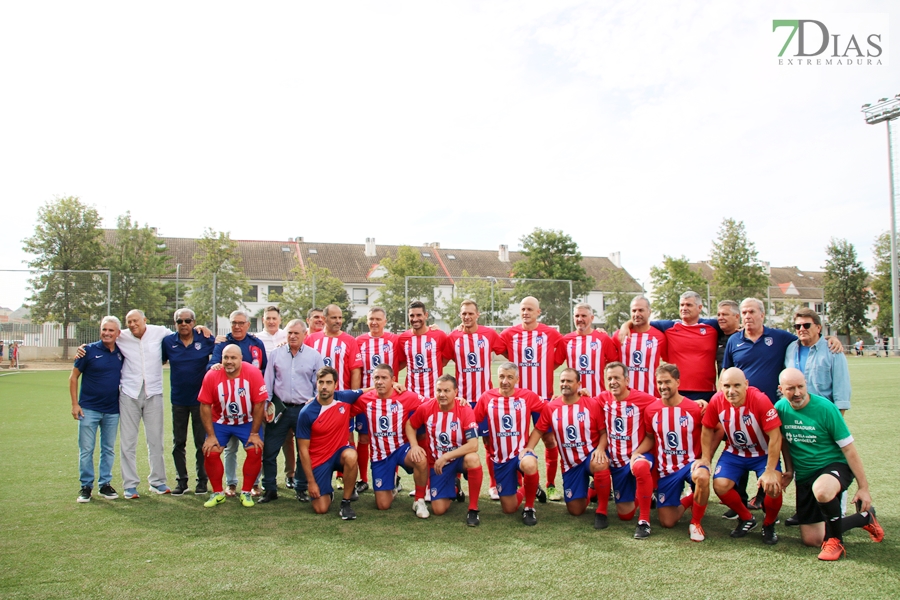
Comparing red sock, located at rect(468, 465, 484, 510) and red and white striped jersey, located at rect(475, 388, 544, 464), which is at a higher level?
red and white striped jersey, located at rect(475, 388, 544, 464)

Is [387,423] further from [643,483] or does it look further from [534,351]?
[643,483]

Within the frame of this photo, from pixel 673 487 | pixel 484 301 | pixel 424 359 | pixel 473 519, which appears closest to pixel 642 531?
pixel 673 487

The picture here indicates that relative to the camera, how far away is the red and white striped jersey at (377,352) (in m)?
6.29

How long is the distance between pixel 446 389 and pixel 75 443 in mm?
5969

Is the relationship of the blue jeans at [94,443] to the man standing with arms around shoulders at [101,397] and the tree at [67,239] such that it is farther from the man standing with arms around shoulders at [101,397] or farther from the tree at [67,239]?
the tree at [67,239]

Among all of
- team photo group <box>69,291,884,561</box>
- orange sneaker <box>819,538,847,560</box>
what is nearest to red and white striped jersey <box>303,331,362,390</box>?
team photo group <box>69,291,884,561</box>

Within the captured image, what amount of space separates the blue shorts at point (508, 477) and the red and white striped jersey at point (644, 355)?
1.39 metres

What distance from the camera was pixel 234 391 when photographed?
5676mm

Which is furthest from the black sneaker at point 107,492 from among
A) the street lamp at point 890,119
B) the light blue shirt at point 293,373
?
the street lamp at point 890,119

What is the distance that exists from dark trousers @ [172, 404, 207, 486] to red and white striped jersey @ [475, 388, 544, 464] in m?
2.88

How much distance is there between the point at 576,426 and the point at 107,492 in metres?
4.30

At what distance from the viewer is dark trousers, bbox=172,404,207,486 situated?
6.00 meters

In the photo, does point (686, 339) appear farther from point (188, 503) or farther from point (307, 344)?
point (188, 503)

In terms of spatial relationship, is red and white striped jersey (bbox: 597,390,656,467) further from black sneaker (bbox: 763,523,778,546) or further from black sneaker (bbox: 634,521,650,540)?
black sneaker (bbox: 763,523,778,546)
